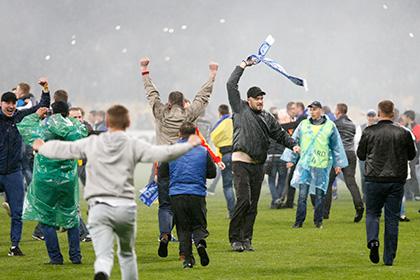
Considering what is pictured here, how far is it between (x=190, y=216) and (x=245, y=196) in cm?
210

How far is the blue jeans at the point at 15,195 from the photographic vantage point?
1609 centimetres

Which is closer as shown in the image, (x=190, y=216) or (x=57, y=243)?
(x=190, y=216)

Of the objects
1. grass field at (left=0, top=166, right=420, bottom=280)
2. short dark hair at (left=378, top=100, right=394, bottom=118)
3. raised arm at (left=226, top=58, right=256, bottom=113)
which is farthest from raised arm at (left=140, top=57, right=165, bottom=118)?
short dark hair at (left=378, top=100, right=394, bottom=118)

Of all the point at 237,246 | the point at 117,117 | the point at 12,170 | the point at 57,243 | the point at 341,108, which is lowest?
the point at 237,246

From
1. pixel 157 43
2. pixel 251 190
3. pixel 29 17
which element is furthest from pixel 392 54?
pixel 251 190

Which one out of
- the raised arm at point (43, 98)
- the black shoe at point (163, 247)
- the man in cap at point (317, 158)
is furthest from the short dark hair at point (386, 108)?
the man in cap at point (317, 158)

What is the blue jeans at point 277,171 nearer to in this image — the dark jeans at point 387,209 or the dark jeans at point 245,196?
the dark jeans at point 245,196

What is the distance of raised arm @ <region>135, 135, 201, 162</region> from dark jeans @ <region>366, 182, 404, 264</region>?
4.20m

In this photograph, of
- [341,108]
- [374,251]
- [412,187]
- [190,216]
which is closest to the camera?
[190,216]

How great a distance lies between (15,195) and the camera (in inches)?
634

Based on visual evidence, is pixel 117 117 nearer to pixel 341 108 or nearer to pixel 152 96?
pixel 152 96

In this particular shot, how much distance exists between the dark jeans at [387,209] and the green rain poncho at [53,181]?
3424 millimetres

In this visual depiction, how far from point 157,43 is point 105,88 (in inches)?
170

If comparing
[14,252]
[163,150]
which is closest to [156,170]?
[14,252]
